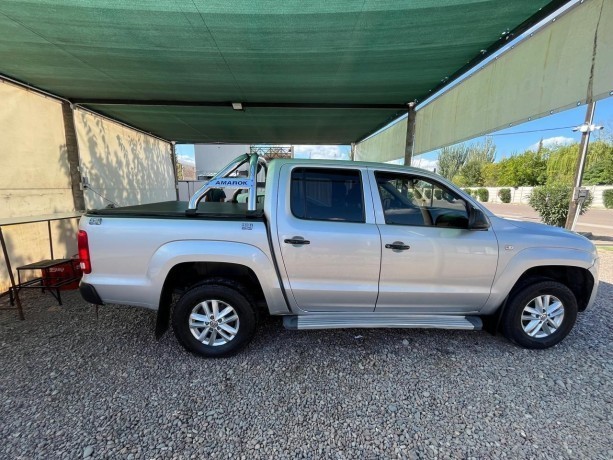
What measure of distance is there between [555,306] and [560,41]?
131 inches

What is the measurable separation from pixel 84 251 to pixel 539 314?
14.4ft

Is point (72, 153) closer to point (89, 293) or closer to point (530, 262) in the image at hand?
point (89, 293)

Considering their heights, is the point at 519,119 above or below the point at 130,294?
above

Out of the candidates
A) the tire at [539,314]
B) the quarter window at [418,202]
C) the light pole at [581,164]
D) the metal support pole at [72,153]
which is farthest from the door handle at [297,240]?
the light pole at [581,164]

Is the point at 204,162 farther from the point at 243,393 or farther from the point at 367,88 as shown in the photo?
the point at 243,393

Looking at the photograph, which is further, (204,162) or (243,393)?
(204,162)

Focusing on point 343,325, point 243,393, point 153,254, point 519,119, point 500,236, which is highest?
point 519,119

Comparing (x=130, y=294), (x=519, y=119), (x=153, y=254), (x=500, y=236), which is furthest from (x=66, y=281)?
(x=519, y=119)

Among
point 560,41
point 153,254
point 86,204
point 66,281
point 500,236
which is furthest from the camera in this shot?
point 86,204

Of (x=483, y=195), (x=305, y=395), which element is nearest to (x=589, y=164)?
(x=483, y=195)

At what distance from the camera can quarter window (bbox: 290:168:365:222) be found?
9.21 feet

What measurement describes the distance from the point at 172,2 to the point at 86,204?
568 centimetres

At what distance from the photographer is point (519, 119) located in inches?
184

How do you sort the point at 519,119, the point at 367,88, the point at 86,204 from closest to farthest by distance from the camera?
the point at 519,119 < the point at 367,88 < the point at 86,204
